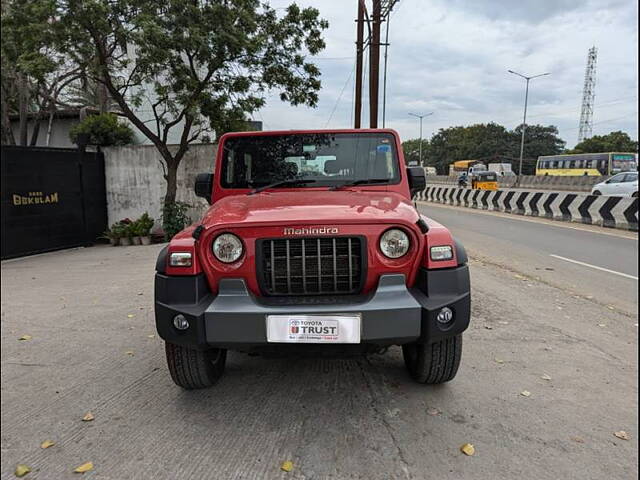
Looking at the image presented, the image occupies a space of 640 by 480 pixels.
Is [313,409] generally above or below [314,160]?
below

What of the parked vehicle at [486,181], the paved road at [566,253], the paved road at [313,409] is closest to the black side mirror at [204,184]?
the paved road at [313,409]

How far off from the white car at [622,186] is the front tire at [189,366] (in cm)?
2159

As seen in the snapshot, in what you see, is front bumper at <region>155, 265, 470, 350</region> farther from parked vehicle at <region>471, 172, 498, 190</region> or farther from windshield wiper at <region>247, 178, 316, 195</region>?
parked vehicle at <region>471, 172, 498, 190</region>

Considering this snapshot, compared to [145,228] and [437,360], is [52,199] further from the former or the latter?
[437,360]

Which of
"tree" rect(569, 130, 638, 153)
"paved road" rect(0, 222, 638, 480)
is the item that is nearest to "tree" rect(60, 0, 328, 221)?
"paved road" rect(0, 222, 638, 480)

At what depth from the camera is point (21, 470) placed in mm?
2182

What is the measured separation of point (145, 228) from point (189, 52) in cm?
421

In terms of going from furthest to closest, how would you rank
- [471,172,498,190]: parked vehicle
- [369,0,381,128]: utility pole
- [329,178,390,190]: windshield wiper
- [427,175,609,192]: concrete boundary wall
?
[471,172,498,190]: parked vehicle → [427,175,609,192]: concrete boundary wall → [369,0,381,128]: utility pole → [329,178,390,190]: windshield wiper

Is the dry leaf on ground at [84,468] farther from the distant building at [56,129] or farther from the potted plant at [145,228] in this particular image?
the distant building at [56,129]

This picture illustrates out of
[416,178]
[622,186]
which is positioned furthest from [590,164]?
[416,178]

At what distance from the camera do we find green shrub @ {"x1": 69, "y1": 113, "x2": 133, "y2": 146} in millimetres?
11789

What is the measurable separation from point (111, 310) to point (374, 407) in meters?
3.46

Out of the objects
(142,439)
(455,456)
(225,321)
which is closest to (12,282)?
(225,321)

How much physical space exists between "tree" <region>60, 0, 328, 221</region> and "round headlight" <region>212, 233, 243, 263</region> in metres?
7.47
